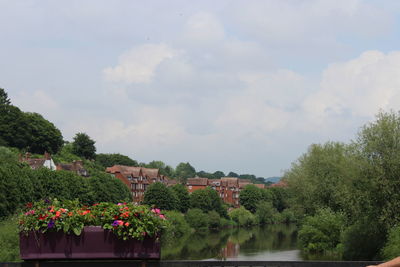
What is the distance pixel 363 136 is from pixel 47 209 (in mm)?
33579

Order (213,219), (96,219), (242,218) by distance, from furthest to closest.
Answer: (242,218) < (213,219) < (96,219)

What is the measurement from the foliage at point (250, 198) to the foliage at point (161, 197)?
149ft

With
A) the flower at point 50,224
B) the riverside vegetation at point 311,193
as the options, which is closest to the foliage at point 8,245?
the riverside vegetation at point 311,193

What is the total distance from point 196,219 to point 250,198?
44323mm

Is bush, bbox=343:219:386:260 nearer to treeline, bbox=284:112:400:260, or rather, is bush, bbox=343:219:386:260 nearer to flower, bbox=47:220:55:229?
treeline, bbox=284:112:400:260

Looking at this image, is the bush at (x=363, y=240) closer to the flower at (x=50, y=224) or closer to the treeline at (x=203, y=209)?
the treeline at (x=203, y=209)

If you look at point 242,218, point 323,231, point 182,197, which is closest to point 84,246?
point 323,231

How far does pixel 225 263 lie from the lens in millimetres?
8070

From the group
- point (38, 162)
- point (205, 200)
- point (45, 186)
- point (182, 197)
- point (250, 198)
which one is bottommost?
point (205, 200)

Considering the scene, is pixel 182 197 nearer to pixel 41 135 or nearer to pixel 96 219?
pixel 41 135

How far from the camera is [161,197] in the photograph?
95812 mm

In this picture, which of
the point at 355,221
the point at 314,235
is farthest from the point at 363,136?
the point at 314,235

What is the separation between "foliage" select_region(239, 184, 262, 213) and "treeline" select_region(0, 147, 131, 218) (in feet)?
169

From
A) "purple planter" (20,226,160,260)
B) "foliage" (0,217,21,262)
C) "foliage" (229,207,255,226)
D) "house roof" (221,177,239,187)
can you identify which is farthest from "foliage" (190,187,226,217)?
"purple planter" (20,226,160,260)
